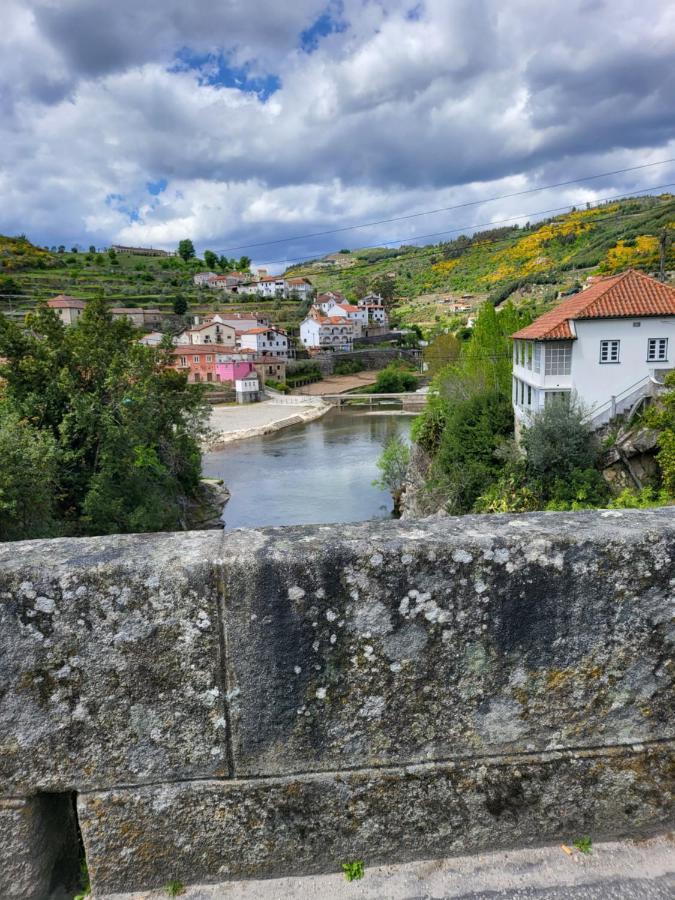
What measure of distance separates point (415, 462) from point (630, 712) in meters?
31.8

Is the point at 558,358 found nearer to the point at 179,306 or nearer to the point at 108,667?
the point at 108,667

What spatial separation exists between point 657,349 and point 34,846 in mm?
A: 26778

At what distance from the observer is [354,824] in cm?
201

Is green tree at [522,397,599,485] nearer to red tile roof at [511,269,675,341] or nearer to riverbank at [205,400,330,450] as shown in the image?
red tile roof at [511,269,675,341]

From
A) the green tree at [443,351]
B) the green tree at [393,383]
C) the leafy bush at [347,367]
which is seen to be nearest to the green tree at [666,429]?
the green tree at [443,351]

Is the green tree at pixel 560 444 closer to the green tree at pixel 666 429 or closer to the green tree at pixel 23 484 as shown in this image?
the green tree at pixel 666 429

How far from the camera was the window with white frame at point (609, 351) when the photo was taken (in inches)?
945

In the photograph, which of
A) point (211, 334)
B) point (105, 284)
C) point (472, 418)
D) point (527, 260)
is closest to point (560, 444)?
point (472, 418)

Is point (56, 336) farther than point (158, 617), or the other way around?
point (56, 336)

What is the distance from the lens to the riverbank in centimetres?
5816

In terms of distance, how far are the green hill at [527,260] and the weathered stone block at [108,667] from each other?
66081 millimetres

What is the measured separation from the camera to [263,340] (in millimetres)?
92750

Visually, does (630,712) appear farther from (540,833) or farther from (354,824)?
(354,824)

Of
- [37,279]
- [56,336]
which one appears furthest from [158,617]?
[37,279]
